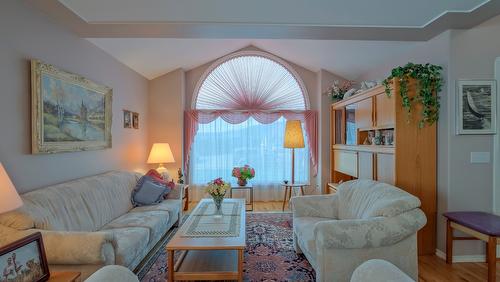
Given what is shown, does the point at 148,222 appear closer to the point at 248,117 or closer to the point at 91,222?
the point at 91,222

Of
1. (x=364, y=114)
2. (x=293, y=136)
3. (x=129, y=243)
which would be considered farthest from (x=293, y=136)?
(x=129, y=243)

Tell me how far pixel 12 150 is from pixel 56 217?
641 mm

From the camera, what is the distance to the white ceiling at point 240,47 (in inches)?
149

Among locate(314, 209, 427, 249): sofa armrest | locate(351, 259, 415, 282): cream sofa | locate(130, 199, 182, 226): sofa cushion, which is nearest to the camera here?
locate(351, 259, 415, 282): cream sofa

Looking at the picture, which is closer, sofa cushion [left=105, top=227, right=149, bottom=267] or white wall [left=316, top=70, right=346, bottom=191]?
sofa cushion [left=105, top=227, right=149, bottom=267]

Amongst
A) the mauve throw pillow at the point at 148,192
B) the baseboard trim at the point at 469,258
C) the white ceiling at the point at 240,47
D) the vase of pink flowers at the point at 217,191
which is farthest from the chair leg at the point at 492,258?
the mauve throw pillow at the point at 148,192

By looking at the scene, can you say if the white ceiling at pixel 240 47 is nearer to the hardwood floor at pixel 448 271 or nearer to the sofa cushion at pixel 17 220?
the sofa cushion at pixel 17 220

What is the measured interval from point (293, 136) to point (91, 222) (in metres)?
3.41

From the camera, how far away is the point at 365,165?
373cm

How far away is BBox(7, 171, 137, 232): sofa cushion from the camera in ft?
7.06

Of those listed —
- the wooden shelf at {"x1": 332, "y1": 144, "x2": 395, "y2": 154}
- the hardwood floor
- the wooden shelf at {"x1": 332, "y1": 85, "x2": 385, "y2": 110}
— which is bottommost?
the hardwood floor

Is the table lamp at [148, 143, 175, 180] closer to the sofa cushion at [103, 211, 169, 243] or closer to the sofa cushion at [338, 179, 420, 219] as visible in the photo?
the sofa cushion at [103, 211, 169, 243]

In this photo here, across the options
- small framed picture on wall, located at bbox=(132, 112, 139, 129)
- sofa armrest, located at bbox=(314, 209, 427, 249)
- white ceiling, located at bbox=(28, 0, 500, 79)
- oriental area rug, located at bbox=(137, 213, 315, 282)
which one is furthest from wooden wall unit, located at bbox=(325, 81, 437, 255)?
small framed picture on wall, located at bbox=(132, 112, 139, 129)

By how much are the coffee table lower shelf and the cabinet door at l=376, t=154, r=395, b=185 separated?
1924mm
